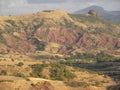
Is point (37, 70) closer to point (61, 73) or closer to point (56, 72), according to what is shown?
point (56, 72)

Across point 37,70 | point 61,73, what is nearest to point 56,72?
point 61,73

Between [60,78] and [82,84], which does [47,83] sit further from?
[60,78]

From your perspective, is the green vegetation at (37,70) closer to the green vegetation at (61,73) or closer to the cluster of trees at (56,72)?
the cluster of trees at (56,72)

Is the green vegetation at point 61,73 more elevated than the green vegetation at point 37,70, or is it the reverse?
the green vegetation at point 37,70

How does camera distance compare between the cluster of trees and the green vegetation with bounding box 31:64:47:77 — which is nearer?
the cluster of trees

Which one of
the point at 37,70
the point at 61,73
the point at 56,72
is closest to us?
the point at 61,73

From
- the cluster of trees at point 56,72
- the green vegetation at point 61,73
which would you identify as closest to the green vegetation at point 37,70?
the cluster of trees at point 56,72

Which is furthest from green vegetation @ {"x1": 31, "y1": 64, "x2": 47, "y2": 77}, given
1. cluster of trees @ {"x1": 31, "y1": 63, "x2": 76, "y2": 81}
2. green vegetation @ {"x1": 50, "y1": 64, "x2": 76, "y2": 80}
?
green vegetation @ {"x1": 50, "y1": 64, "x2": 76, "y2": 80}

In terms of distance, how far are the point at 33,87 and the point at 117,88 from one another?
2530 cm

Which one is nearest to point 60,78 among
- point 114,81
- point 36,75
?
point 36,75

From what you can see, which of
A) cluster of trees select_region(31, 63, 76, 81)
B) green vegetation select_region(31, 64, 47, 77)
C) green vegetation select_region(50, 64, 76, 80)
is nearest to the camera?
green vegetation select_region(50, 64, 76, 80)

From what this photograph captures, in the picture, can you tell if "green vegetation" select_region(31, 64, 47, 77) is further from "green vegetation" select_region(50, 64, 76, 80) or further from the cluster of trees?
"green vegetation" select_region(50, 64, 76, 80)

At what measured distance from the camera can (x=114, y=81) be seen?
486 ft

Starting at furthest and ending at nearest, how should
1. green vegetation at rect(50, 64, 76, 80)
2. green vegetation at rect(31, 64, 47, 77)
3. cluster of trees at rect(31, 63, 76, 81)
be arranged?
green vegetation at rect(31, 64, 47, 77), cluster of trees at rect(31, 63, 76, 81), green vegetation at rect(50, 64, 76, 80)
